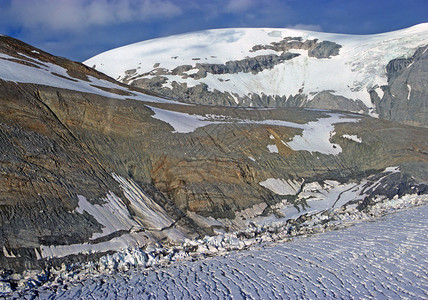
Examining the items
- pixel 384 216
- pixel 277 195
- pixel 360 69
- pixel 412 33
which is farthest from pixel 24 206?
pixel 412 33

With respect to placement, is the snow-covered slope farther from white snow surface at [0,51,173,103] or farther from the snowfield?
the snowfield

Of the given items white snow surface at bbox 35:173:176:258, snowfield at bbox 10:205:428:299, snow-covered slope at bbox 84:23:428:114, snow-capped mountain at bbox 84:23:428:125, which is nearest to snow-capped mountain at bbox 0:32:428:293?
white snow surface at bbox 35:173:176:258

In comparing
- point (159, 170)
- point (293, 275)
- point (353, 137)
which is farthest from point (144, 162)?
point (353, 137)

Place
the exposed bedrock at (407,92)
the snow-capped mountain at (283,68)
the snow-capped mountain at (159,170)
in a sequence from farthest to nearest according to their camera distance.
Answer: the snow-capped mountain at (283,68), the exposed bedrock at (407,92), the snow-capped mountain at (159,170)

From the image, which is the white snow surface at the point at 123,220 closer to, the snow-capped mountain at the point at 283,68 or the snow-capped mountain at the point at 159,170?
the snow-capped mountain at the point at 159,170

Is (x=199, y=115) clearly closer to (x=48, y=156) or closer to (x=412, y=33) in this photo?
(x=48, y=156)

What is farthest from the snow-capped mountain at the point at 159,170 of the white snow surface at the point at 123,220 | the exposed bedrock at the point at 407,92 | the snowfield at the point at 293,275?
the exposed bedrock at the point at 407,92
